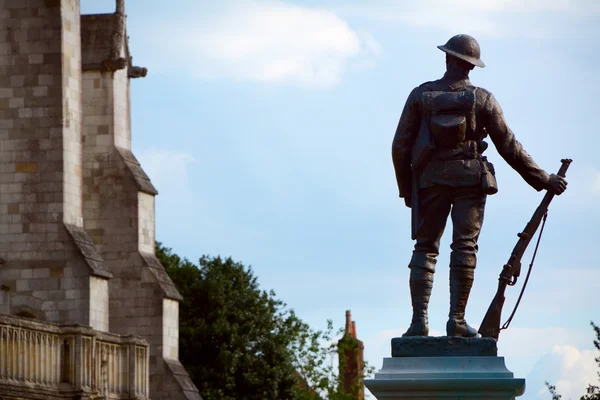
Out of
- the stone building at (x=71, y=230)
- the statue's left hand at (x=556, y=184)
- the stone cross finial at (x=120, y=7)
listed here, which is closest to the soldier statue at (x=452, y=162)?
the statue's left hand at (x=556, y=184)

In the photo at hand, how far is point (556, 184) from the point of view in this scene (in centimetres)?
1470

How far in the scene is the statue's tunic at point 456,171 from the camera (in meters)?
14.4

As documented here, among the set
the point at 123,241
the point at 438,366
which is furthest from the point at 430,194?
the point at 123,241

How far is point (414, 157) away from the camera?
1452 centimetres

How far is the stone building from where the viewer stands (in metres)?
35.6

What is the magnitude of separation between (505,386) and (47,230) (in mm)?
26557

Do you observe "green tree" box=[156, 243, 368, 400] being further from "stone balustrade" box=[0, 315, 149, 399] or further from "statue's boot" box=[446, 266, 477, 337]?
"statue's boot" box=[446, 266, 477, 337]

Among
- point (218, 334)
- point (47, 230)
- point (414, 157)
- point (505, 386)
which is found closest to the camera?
point (505, 386)

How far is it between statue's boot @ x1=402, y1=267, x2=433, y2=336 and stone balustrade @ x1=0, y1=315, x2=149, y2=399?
59.9 ft

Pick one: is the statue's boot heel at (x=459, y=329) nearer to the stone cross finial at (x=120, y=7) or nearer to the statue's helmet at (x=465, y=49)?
the statue's helmet at (x=465, y=49)

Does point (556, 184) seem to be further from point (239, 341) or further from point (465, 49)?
point (239, 341)

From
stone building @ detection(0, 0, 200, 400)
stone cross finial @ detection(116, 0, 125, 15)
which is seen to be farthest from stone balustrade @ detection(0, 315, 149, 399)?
stone cross finial @ detection(116, 0, 125, 15)

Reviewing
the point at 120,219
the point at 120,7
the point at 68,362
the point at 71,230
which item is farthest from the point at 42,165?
the point at 120,7

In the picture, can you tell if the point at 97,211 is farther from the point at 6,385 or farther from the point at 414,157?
the point at 414,157
